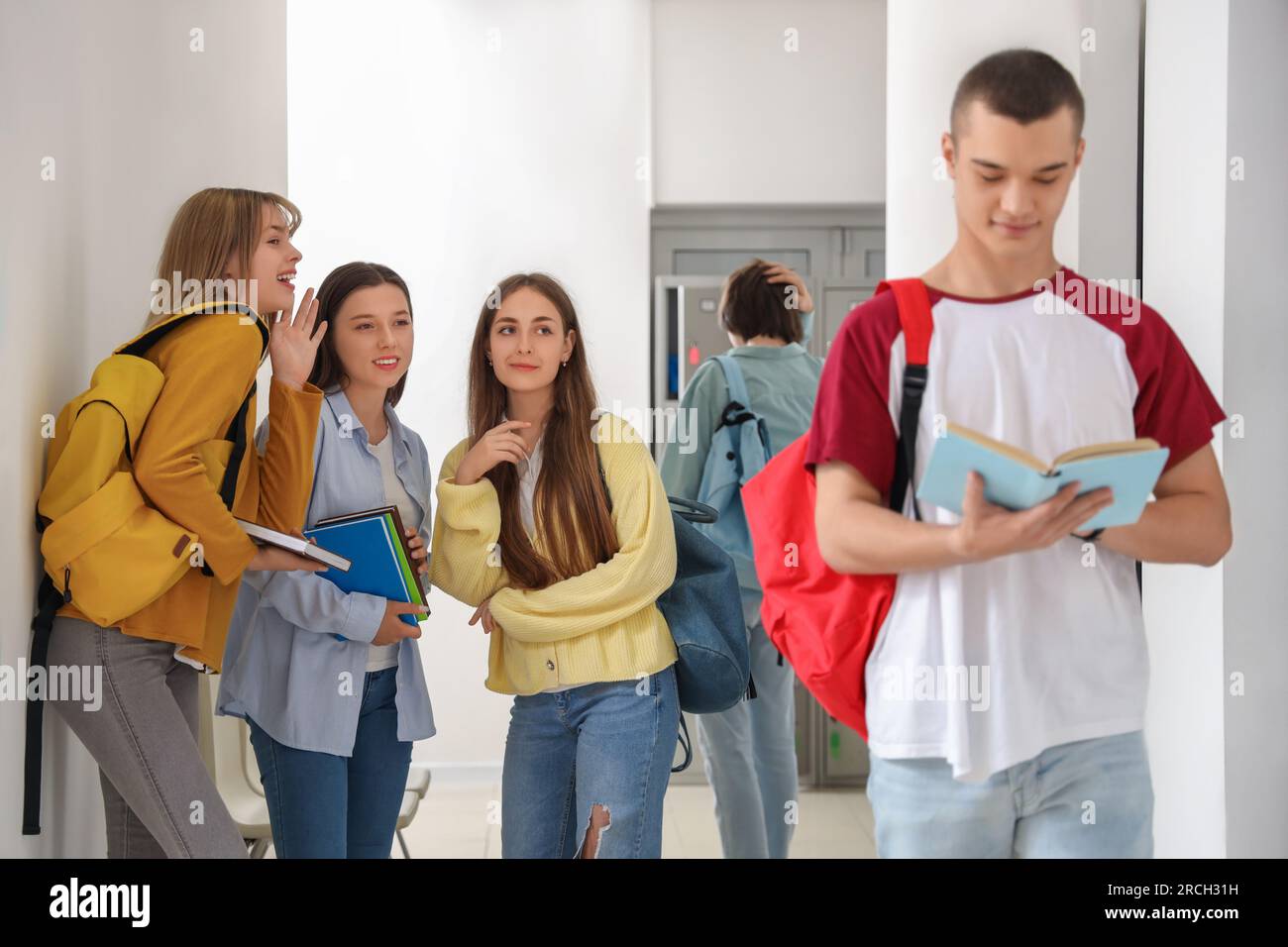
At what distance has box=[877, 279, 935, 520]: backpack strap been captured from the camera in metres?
1.38

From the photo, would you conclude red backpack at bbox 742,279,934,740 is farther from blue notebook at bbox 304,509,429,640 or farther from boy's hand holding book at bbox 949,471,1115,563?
blue notebook at bbox 304,509,429,640

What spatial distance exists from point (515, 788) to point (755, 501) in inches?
29.5

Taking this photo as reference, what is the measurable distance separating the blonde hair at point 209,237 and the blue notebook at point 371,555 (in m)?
0.49

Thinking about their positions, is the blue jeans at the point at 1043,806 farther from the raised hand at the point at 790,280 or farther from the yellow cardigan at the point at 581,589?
the raised hand at the point at 790,280

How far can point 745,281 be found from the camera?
3119 mm

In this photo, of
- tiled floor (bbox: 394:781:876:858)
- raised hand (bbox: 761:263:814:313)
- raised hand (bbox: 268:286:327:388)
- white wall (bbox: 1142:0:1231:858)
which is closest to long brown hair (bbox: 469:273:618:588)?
raised hand (bbox: 268:286:327:388)

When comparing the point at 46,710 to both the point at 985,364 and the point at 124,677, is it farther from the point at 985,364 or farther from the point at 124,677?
the point at 985,364

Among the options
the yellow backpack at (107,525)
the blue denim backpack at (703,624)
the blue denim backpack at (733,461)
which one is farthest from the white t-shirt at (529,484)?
the blue denim backpack at (733,461)

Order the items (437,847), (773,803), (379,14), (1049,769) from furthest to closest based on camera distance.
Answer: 1. (379,14)
2. (437,847)
3. (773,803)
4. (1049,769)

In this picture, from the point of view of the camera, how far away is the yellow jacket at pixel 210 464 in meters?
1.90

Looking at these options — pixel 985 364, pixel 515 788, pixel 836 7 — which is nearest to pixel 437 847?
pixel 515 788

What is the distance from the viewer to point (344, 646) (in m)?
2.15

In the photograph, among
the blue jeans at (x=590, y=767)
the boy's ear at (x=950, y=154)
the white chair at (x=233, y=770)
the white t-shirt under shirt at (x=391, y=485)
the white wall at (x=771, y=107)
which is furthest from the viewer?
the white wall at (x=771, y=107)

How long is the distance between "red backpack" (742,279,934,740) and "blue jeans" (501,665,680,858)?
0.48 meters
